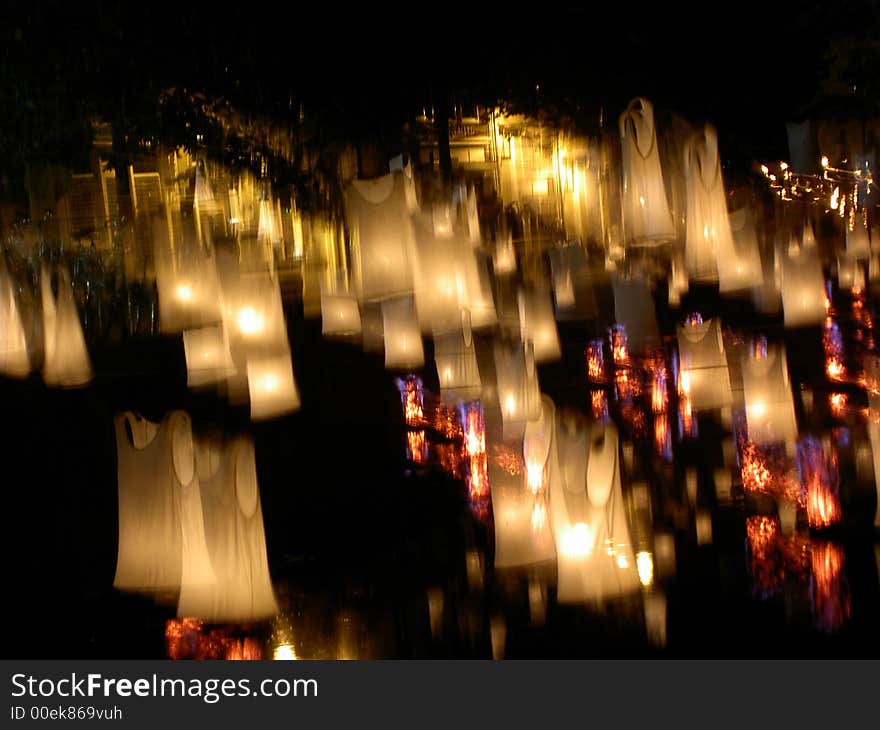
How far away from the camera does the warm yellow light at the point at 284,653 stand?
4059mm

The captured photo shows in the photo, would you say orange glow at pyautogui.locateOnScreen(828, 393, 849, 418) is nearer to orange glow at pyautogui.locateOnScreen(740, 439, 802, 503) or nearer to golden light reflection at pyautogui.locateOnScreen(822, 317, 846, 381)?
golden light reflection at pyautogui.locateOnScreen(822, 317, 846, 381)

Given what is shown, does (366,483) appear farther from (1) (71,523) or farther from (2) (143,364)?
(2) (143,364)

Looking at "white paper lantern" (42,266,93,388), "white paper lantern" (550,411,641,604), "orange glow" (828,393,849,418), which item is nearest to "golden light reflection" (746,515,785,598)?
"white paper lantern" (550,411,641,604)

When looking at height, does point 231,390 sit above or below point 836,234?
below

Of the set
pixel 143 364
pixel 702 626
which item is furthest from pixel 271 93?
pixel 702 626

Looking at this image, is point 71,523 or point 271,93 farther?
point 271,93

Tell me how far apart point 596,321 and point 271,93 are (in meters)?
2.91

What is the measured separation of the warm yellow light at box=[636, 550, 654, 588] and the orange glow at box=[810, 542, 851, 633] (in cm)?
57

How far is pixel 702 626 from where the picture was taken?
13.5 feet

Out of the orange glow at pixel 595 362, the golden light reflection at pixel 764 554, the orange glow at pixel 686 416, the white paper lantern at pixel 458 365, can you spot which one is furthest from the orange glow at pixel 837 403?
the white paper lantern at pixel 458 365

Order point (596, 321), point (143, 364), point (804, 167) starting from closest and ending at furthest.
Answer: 1. point (143, 364)
2. point (596, 321)
3. point (804, 167)

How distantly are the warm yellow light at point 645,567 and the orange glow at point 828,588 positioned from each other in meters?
0.57

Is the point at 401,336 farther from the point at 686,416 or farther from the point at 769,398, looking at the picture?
the point at 769,398

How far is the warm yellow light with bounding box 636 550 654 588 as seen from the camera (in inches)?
174
